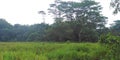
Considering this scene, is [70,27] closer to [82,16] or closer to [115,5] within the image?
[82,16]

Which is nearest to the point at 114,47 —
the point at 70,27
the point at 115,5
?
the point at 115,5

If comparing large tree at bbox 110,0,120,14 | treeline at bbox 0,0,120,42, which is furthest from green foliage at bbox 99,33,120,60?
treeline at bbox 0,0,120,42

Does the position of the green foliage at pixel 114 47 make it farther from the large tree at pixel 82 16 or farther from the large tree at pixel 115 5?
the large tree at pixel 82 16

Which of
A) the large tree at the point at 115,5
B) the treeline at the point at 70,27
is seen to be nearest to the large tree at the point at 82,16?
the treeline at the point at 70,27

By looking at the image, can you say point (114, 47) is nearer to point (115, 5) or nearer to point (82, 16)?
point (115, 5)

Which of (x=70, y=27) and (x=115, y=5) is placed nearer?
(x=115, y=5)

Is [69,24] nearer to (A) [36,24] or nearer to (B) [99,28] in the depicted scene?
(B) [99,28]

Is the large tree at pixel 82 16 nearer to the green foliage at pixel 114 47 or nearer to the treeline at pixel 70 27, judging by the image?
the treeline at pixel 70 27

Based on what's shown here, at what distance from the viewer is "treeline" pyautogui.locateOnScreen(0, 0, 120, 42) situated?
34031mm

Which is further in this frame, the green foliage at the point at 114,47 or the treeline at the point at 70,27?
the treeline at the point at 70,27

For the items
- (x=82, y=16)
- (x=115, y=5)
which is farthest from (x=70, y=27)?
(x=115, y=5)

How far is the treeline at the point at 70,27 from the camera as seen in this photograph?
34.0 meters

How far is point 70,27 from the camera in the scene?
34875 millimetres

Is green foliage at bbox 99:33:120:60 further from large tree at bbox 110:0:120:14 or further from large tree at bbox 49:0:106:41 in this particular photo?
large tree at bbox 49:0:106:41
